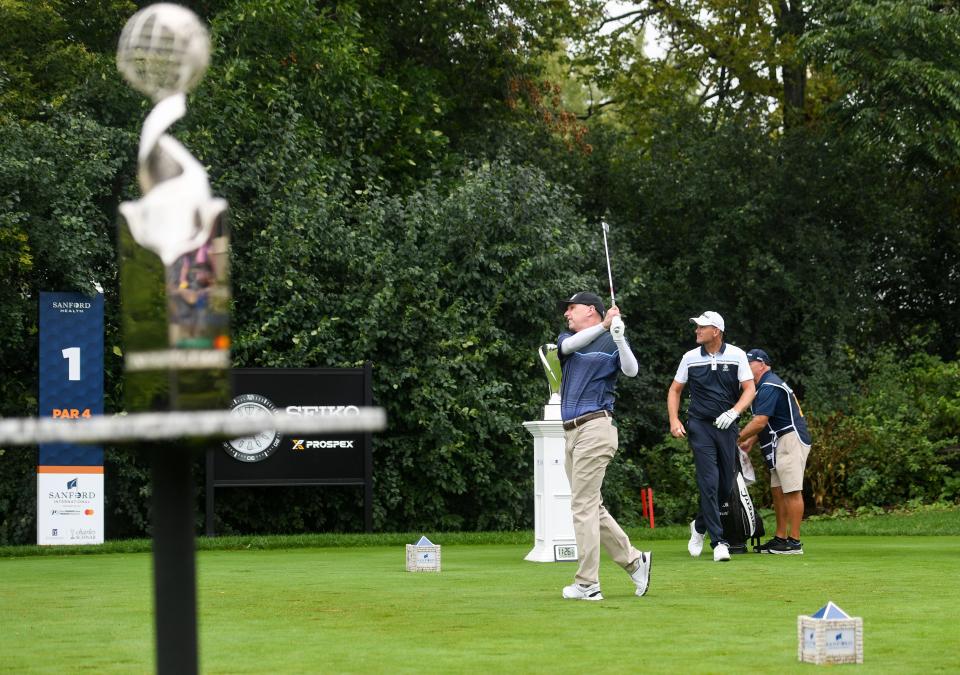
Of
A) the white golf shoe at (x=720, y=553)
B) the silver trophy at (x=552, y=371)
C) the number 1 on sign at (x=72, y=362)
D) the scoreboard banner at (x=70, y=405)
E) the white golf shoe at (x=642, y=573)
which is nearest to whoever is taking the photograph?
the white golf shoe at (x=642, y=573)

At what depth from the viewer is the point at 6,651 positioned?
673 centimetres

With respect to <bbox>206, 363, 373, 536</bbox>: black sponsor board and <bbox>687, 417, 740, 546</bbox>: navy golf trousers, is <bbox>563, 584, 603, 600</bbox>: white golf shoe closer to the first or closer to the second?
<bbox>687, 417, 740, 546</bbox>: navy golf trousers

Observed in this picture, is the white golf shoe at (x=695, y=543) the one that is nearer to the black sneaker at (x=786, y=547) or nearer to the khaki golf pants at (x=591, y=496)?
the black sneaker at (x=786, y=547)

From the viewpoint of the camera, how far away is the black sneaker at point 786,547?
43.7ft

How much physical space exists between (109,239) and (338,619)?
1271cm

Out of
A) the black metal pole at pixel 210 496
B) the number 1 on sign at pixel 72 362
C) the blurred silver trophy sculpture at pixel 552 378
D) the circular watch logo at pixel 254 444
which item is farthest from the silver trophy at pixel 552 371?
the number 1 on sign at pixel 72 362

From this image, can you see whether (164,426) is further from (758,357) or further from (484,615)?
(758,357)

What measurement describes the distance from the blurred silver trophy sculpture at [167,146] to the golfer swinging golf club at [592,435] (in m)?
5.88

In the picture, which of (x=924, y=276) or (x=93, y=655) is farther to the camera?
(x=924, y=276)

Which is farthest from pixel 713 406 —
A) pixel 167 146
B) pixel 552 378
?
pixel 167 146

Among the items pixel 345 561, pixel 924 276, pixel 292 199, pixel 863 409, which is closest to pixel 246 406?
pixel 292 199

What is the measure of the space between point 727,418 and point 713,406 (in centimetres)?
28

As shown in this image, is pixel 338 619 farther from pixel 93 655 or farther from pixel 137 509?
pixel 137 509

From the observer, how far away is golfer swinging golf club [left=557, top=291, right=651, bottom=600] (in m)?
9.03
